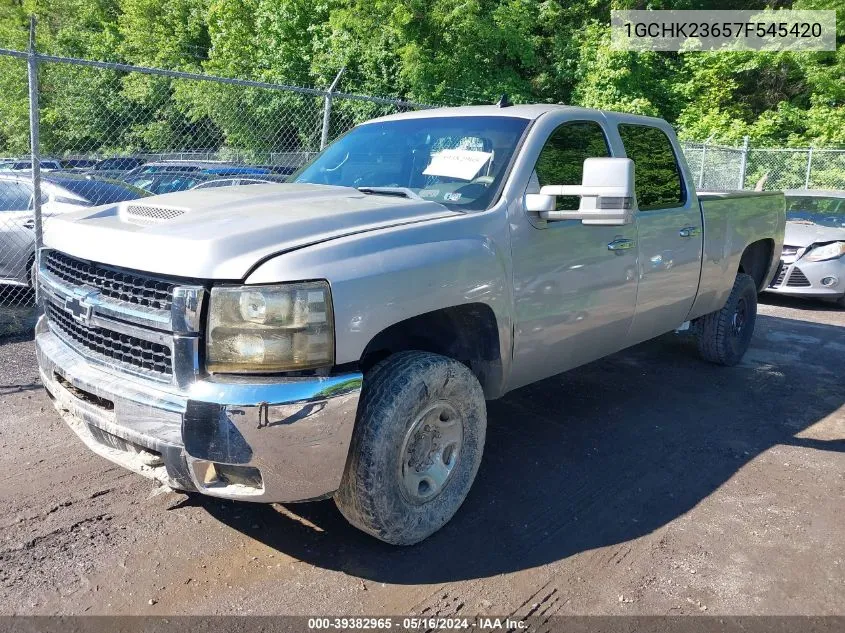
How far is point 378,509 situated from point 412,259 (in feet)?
3.39

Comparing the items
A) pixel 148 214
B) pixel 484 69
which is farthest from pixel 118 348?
pixel 484 69

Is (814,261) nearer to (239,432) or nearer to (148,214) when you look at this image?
(148,214)

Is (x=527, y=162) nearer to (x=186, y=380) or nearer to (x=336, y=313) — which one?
(x=336, y=313)

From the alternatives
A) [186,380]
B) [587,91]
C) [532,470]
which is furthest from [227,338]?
[587,91]

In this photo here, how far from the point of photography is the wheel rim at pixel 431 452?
305cm

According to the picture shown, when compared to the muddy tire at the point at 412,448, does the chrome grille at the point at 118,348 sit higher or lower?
higher

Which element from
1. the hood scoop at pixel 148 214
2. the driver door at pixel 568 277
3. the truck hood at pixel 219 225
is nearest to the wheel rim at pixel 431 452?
the driver door at pixel 568 277

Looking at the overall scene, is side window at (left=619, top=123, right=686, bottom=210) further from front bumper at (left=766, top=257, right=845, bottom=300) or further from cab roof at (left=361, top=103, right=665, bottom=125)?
front bumper at (left=766, top=257, right=845, bottom=300)

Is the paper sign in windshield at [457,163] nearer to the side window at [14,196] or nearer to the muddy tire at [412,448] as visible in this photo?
the muddy tire at [412,448]

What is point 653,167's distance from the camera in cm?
482

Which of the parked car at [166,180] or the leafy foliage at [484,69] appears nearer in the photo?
the parked car at [166,180]

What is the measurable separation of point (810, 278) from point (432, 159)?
674cm

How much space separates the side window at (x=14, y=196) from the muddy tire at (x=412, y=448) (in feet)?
20.7

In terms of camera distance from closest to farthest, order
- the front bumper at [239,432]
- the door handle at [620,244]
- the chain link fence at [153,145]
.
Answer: the front bumper at [239,432], the door handle at [620,244], the chain link fence at [153,145]
